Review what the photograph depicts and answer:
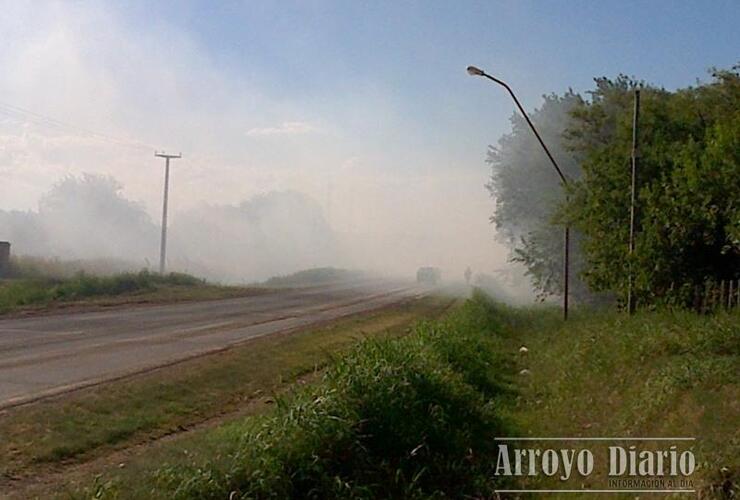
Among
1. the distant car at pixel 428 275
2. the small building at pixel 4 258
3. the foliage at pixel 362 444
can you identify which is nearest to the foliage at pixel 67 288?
A: the small building at pixel 4 258

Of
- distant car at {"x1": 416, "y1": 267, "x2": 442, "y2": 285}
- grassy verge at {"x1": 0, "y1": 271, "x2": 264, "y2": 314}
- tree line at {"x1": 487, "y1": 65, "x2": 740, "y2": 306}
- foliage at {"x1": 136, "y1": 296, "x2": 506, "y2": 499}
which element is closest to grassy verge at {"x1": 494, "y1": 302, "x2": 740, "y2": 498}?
foliage at {"x1": 136, "y1": 296, "x2": 506, "y2": 499}

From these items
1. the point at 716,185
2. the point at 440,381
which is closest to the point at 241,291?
the point at 716,185

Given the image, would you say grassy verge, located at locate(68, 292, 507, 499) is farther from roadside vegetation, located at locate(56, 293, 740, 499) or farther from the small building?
the small building

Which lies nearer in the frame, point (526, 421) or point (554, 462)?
point (554, 462)

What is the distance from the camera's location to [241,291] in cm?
4697

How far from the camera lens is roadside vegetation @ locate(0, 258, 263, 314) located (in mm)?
31953

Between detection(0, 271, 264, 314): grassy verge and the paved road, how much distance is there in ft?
10.3

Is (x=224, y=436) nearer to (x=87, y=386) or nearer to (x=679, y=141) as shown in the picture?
(x=87, y=386)

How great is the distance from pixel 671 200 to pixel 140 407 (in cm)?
1178

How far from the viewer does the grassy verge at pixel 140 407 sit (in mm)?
8617

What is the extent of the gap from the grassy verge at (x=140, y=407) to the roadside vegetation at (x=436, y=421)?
98cm

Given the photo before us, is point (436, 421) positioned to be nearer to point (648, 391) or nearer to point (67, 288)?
point (648, 391)

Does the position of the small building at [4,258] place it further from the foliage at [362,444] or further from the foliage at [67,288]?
the foliage at [362,444]

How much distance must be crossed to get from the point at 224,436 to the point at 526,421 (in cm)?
362
